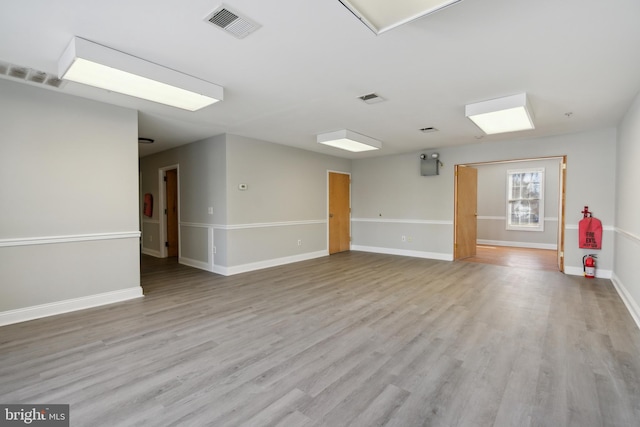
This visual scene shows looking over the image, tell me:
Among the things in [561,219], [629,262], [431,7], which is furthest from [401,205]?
[431,7]


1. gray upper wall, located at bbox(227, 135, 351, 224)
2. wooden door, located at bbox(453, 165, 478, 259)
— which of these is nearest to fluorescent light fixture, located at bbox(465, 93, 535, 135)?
wooden door, located at bbox(453, 165, 478, 259)

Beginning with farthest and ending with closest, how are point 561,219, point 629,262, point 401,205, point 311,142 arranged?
point 401,205, point 311,142, point 561,219, point 629,262

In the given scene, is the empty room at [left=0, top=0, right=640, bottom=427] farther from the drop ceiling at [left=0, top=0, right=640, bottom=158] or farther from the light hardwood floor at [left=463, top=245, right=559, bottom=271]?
the light hardwood floor at [left=463, top=245, right=559, bottom=271]

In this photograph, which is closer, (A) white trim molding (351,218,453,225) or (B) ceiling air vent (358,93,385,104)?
(B) ceiling air vent (358,93,385,104)

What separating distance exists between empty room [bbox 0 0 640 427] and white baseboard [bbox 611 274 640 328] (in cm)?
5

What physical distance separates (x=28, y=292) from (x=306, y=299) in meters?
3.00

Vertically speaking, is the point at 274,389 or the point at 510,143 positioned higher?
the point at 510,143

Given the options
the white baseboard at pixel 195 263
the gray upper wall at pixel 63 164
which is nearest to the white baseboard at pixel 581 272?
the white baseboard at pixel 195 263

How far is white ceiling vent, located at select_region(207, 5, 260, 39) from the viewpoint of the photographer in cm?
194

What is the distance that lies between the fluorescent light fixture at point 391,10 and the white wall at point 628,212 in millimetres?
3202

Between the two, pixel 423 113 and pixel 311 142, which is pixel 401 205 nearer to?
pixel 311 142

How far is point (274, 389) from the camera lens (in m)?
1.94

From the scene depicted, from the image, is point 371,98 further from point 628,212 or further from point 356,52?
point 628,212

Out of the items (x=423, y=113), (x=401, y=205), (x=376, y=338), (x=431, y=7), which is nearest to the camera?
(x=431, y=7)
